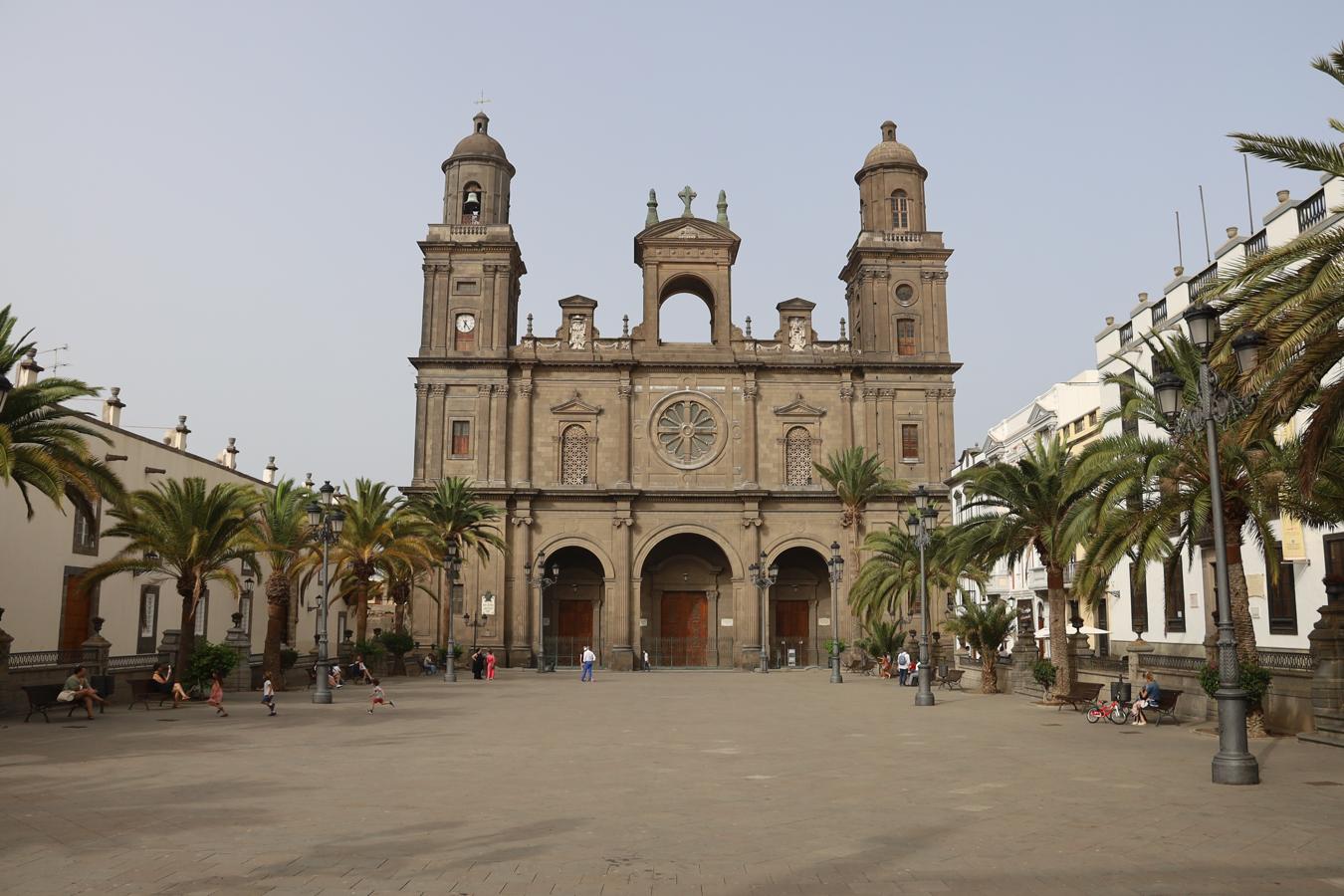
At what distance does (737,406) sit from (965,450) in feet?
59.6

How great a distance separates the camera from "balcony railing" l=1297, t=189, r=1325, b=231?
27.3m

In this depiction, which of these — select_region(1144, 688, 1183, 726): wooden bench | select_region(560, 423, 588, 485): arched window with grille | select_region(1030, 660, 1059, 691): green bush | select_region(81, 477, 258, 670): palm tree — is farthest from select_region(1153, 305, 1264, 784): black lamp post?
select_region(560, 423, 588, 485): arched window with grille

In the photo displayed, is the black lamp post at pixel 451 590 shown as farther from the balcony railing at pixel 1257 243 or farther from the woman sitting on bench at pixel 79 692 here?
the balcony railing at pixel 1257 243

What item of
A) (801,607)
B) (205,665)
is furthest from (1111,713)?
(801,607)

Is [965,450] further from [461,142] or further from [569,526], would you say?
[461,142]

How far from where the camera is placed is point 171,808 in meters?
10.9

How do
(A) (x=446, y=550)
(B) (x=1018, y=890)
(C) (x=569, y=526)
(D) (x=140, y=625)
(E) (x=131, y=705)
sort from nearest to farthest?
(B) (x=1018, y=890)
(E) (x=131, y=705)
(D) (x=140, y=625)
(A) (x=446, y=550)
(C) (x=569, y=526)

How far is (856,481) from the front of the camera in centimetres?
4891

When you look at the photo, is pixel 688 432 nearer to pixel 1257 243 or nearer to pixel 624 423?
pixel 624 423

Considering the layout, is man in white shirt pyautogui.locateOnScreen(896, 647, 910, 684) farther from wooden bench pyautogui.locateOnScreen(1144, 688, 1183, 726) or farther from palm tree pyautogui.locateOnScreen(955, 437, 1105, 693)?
wooden bench pyautogui.locateOnScreen(1144, 688, 1183, 726)

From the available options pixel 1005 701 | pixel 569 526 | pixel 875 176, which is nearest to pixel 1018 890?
pixel 1005 701

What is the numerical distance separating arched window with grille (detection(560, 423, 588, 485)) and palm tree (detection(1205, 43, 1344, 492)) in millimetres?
40996

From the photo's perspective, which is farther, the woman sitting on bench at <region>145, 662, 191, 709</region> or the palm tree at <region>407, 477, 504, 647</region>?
the palm tree at <region>407, 477, 504, 647</region>

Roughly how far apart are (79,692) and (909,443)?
39.7 meters
